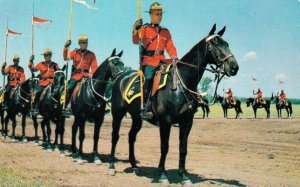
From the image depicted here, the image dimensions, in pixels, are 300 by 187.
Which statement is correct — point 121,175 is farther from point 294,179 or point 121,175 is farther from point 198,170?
point 294,179

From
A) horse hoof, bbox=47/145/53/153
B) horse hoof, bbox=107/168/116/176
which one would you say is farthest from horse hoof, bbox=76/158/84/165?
horse hoof, bbox=47/145/53/153

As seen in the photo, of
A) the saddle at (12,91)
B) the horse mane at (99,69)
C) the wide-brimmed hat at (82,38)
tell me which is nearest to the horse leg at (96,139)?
the horse mane at (99,69)

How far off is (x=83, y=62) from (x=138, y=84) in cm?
391

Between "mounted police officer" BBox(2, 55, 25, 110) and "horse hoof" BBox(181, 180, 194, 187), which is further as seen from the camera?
"mounted police officer" BBox(2, 55, 25, 110)

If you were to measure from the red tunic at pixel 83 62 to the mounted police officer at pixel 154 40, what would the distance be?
3925mm

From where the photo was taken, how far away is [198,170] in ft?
36.1

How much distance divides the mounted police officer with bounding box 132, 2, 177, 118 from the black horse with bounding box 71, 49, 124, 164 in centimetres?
237

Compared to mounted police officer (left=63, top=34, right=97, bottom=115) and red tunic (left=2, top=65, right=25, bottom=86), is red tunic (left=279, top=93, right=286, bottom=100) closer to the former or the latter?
red tunic (left=2, top=65, right=25, bottom=86)

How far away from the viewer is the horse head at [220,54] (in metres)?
8.05

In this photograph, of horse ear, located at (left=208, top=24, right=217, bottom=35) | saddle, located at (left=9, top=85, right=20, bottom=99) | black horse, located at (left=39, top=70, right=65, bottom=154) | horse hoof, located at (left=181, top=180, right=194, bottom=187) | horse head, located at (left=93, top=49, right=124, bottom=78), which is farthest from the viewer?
saddle, located at (left=9, top=85, right=20, bottom=99)

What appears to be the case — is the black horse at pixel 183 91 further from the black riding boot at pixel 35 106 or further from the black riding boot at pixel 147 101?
the black riding boot at pixel 35 106

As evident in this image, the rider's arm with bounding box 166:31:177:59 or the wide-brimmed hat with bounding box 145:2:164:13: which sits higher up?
the wide-brimmed hat with bounding box 145:2:164:13

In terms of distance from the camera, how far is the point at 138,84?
10.1 meters

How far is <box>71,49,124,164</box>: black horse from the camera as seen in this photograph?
1215 centimetres
